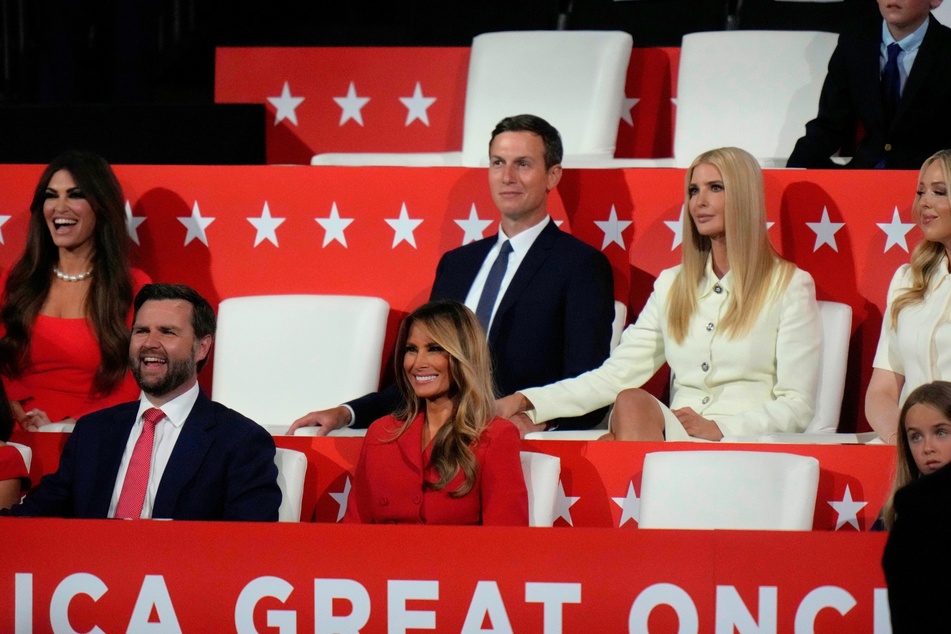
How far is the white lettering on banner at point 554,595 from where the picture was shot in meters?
2.43

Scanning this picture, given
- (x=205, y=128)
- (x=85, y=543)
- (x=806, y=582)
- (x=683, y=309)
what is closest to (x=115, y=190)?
(x=205, y=128)

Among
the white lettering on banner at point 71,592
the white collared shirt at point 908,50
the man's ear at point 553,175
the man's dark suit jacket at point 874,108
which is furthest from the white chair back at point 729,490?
the white collared shirt at point 908,50

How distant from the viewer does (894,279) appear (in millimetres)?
3854

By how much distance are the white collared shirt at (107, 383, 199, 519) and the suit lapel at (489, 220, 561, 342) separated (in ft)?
3.65

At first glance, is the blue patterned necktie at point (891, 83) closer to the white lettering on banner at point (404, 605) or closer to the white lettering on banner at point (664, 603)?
the white lettering on banner at point (664, 603)

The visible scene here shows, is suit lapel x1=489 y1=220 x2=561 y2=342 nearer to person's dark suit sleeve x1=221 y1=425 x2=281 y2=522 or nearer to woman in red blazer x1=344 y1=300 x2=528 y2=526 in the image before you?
woman in red blazer x1=344 y1=300 x2=528 y2=526

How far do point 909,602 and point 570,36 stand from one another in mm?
3772

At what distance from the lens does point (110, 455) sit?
3.12m

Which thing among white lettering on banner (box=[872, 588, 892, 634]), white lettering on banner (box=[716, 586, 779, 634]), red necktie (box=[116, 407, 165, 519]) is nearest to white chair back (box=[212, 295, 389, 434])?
red necktie (box=[116, 407, 165, 519])

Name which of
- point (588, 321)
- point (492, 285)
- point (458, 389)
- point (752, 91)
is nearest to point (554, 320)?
point (588, 321)

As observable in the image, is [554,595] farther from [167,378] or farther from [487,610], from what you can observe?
[167,378]

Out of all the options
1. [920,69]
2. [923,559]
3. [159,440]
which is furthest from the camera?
[920,69]

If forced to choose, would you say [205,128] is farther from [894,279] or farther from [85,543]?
[85,543]

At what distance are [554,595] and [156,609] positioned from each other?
665 mm
